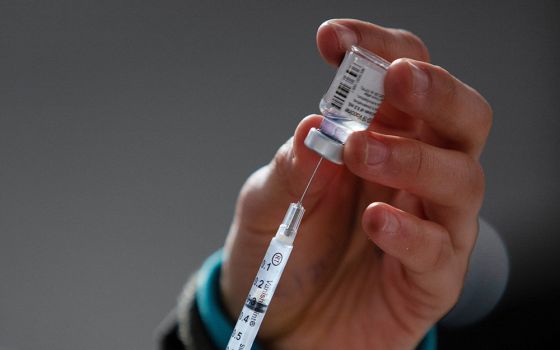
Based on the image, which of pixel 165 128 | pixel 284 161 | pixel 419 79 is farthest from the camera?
pixel 165 128

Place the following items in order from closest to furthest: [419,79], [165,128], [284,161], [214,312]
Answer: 1. [419,79]
2. [284,161]
3. [214,312]
4. [165,128]

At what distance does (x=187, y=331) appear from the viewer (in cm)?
106

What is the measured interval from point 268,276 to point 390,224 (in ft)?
0.50

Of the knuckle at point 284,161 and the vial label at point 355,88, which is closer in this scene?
the vial label at point 355,88

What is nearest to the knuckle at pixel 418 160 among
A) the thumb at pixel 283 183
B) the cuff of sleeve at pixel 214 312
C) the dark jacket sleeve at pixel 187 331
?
A: the thumb at pixel 283 183

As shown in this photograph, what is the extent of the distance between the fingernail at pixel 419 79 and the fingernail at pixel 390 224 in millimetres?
140

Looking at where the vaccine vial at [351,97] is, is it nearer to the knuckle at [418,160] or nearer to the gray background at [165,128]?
the knuckle at [418,160]

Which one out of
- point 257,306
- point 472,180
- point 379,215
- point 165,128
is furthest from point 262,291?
point 165,128

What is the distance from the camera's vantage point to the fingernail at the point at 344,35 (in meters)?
0.74

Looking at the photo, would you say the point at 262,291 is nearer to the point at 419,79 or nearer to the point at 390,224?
the point at 390,224

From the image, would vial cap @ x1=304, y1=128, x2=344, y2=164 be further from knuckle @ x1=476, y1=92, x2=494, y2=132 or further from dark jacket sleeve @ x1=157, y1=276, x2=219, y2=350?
dark jacket sleeve @ x1=157, y1=276, x2=219, y2=350

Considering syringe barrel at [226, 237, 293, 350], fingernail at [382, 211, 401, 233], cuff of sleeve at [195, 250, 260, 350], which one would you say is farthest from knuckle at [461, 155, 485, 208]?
cuff of sleeve at [195, 250, 260, 350]

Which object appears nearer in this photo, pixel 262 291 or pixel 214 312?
pixel 262 291

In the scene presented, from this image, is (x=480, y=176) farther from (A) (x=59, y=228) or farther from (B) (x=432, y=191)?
(A) (x=59, y=228)
